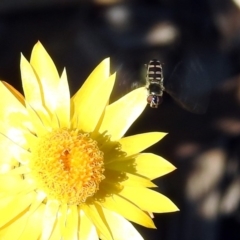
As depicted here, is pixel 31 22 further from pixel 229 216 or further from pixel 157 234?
pixel 229 216

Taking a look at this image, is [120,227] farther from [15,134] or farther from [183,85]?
[183,85]

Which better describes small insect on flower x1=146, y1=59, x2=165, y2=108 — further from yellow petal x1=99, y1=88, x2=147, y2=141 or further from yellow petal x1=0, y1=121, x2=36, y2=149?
yellow petal x1=0, y1=121, x2=36, y2=149

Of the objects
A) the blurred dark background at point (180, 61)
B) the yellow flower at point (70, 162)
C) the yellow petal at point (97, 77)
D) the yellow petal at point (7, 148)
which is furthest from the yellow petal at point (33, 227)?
the blurred dark background at point (180, 61)

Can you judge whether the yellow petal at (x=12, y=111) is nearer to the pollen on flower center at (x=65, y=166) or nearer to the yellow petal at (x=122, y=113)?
the pollen on flower center at (x=65, y=166)

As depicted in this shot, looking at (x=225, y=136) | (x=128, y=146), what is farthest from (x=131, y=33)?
(x=128, y=146)

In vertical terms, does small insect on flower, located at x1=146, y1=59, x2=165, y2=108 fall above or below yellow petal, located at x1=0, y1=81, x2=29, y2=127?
above

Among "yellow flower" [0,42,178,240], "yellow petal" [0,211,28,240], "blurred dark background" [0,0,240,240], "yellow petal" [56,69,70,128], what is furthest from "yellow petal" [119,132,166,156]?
"blurred dark background" [0,0,240,240]

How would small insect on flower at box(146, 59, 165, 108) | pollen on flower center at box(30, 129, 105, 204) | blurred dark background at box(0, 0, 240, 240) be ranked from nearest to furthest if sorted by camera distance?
1. pollen on flower center at box(30, 129, 105, 204)
2. small insect on flower at box(146, 59, 165, 108)
3. blurred dark background at box(0, 0, 240, 240)
